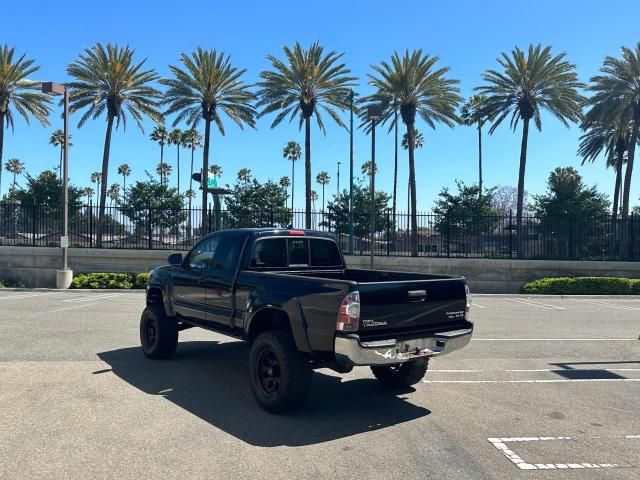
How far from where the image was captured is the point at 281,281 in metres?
6.05

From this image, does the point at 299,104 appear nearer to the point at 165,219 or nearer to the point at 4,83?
the point at 165,219

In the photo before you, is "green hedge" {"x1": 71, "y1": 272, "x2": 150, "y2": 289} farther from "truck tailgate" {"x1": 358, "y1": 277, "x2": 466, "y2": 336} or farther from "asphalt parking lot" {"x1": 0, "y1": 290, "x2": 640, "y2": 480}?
"truck tailgate" {"x1": 358, "y1": 277, "x2": 466, "y2": 336}

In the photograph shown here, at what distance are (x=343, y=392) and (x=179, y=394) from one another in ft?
6.45

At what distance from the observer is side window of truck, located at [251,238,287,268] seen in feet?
23.2

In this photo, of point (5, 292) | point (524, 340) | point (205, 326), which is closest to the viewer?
point (205, 326)

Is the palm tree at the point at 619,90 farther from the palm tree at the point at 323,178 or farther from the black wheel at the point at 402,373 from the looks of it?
the palm tree at the point at 323,178

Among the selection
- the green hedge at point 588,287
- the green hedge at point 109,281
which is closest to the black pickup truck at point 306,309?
the green hedge at point 109,281

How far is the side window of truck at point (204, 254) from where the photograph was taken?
761cm

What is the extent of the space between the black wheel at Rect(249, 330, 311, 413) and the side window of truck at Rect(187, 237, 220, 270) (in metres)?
1.82

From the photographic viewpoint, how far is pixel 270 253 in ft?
23.8

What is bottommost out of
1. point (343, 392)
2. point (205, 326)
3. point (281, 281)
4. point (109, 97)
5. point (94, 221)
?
point (343, 392)

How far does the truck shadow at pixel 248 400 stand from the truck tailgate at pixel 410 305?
98cm

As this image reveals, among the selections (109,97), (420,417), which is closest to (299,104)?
(109,97)

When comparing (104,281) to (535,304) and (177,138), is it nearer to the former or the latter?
(535,304)
